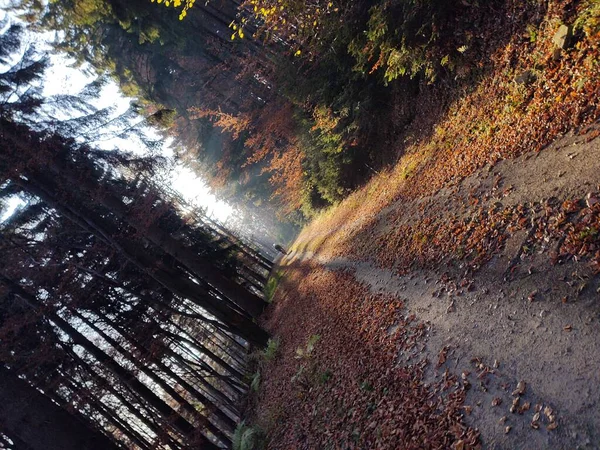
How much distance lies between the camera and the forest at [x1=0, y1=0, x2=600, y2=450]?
5242 mm

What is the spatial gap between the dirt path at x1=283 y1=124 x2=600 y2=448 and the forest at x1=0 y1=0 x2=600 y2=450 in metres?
0.03

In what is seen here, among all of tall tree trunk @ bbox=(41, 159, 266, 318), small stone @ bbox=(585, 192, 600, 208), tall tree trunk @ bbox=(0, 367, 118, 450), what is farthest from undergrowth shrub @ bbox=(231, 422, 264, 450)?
small stone @ bbox=(585, 192, 600, 208)

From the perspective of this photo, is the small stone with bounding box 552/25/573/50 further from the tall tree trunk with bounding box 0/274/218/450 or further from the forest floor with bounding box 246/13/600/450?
the tall tree trunk with bounding box 0/274/218/450

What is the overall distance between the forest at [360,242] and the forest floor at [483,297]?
0.10 feet

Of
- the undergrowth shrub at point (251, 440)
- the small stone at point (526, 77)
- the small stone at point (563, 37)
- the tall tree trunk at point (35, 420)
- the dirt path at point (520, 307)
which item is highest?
the tall tree trunk at point (35, 420)

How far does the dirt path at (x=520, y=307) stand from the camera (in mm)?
4230

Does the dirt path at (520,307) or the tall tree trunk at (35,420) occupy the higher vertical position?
the tall tree trunk at (35,420)

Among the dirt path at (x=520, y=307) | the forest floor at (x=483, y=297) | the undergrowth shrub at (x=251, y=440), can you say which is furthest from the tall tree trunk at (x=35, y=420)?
the dirt path at (x=520, y=307)

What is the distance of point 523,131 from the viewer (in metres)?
7.48

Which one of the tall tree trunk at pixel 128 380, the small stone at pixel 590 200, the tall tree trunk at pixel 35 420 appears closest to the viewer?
the small stone at pixel 590 200

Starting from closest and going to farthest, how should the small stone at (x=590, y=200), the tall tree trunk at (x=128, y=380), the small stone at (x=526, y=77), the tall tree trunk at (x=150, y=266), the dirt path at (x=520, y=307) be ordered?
the dirt path at (x=520, y=307)
the small stone at (x=590, y=200)
the small stone at (x=526, y=77)
the tall tree trunk at (x=150, y=266)
the tall tree trunk at (x=128, y=380)

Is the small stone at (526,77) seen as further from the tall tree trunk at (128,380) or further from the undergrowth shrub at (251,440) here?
the tall tree trunk at (128,380)

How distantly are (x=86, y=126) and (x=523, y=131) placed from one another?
1080 cm

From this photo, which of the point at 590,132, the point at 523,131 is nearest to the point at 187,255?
the point at 523,131
